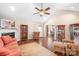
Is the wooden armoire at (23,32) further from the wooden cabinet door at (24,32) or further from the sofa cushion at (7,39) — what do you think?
the sofa cushion at (7,39)

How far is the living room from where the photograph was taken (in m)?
2.69

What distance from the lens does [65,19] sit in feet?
8.91

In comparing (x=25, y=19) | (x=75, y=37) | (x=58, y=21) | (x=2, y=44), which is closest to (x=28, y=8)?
(x=25, y=19)

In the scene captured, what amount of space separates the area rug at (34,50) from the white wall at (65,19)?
1.72 feet

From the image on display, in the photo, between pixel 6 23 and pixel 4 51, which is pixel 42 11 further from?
pixel 4 51

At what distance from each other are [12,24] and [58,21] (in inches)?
38.7

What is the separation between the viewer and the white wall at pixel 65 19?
2686 millimetres

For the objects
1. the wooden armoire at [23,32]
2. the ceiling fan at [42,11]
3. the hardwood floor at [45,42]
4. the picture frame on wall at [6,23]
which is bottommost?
the hardwood floor at [45,42]

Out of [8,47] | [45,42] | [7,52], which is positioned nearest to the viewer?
[7,52]

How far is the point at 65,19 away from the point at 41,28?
1.80ft

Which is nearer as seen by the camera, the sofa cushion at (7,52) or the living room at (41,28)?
the sofa cushion at (7,52)

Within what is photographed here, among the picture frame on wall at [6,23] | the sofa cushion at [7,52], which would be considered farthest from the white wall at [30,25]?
the sofa cushion at [7,52]

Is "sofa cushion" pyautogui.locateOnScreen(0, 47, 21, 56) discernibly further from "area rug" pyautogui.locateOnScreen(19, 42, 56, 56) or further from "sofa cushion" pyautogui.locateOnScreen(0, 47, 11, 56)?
"area rug" pyautogui.locateOnScreen(19, 42, 56, 56)

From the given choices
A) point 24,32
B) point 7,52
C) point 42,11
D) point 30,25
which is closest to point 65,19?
point 42,11
